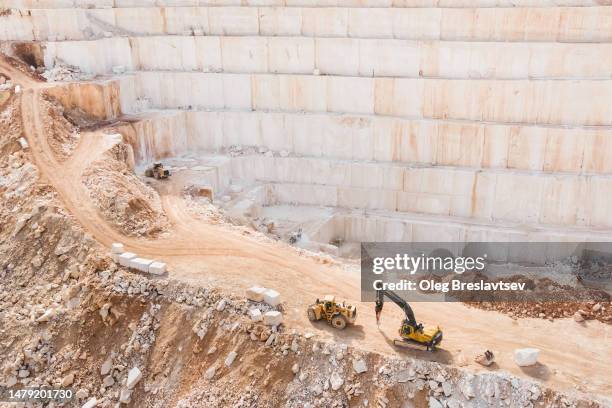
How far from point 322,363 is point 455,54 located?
11928 mm

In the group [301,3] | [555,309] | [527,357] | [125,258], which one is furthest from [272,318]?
[301,3]

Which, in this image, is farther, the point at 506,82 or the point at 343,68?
the point at 343,68

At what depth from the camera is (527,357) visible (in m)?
9.95

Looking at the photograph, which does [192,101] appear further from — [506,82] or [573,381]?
[573,381]

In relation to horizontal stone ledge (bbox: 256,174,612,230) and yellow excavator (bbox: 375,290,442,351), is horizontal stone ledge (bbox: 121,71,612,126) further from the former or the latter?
yellow excavator (bbox: 375,290,442,351)

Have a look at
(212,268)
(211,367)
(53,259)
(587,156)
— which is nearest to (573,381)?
(211,367)

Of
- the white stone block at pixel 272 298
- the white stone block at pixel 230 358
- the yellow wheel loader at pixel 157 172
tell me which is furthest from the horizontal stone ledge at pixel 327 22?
the white stone block at pixel 230 358

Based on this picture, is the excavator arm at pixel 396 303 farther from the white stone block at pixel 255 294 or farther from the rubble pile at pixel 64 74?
the rubble pile at pixel 64 74

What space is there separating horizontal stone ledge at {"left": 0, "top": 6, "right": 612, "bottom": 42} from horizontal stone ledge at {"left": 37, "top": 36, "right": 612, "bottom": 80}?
0.56 metres

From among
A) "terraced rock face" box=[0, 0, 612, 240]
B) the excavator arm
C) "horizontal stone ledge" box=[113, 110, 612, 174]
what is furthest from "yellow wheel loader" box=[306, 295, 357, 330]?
"horizontal stone ledge" box=[113, 110, 612, 174]

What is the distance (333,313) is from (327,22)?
12178 mm

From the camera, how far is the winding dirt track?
1033 centimetres

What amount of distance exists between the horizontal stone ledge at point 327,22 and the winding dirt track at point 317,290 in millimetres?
7108

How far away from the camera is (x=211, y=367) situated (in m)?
10.8
